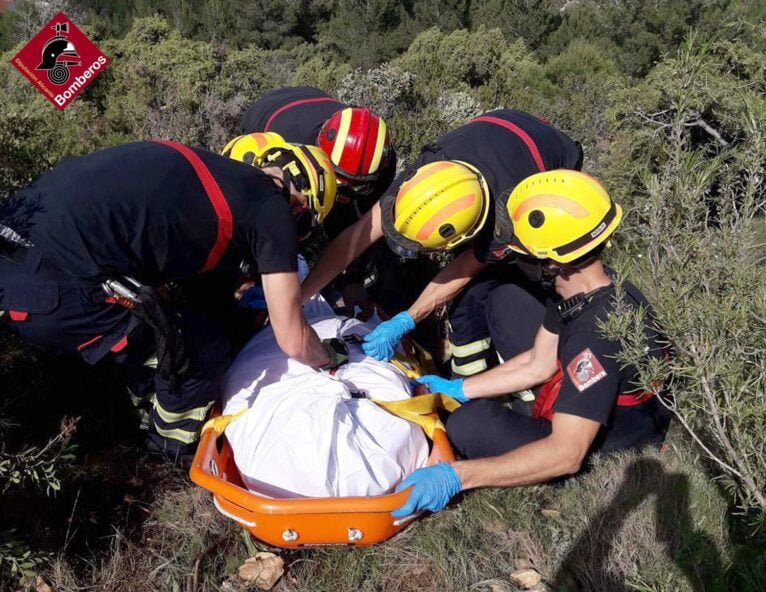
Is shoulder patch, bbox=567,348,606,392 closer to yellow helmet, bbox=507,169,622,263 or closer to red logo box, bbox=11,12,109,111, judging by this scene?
yellow helmet, bbox=507,169,622,263

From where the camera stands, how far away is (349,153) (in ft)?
12.1

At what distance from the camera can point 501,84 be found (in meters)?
11.2

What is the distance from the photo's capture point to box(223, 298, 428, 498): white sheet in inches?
100

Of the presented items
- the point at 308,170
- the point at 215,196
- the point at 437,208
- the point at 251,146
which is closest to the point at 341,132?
the point at 251,146

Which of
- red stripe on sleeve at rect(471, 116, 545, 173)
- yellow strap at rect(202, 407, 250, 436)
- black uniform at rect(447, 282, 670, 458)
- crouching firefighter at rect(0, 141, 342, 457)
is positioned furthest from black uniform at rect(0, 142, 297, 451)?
red stripe on sleeve at rect(471, 116, 545, 173)

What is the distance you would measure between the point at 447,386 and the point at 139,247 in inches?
68.8

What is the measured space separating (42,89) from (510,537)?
7.26 metres

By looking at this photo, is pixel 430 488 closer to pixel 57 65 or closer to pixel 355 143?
pixel 355 143

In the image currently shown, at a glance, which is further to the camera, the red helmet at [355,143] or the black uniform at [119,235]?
the red helmet at [355,143]

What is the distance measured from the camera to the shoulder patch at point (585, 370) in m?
2.51

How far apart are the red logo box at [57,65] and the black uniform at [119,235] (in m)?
5.39

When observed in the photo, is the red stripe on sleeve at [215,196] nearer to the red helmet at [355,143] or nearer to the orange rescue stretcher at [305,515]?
the orange rescue stretcher at [305,515]

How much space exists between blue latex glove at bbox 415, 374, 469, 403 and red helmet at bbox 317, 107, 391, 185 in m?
1.27

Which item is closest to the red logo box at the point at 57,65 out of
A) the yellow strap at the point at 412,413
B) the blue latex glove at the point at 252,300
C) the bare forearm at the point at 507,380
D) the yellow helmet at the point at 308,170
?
the blue latex glove at the point at 252,300
